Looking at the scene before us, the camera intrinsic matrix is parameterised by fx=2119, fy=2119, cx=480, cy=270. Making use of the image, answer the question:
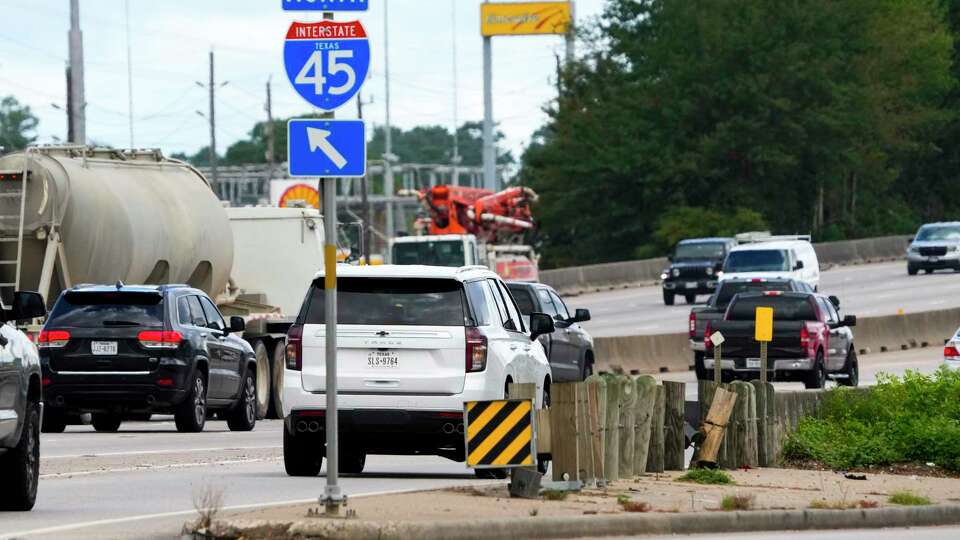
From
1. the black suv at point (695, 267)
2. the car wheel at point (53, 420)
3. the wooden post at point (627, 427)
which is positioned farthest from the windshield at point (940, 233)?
the wooden post at point (627, 427)

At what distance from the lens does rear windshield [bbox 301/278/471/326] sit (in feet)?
57.7

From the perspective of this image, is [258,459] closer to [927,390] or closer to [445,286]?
[445,286]

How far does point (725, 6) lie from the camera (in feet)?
315

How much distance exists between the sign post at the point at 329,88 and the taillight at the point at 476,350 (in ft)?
13.0

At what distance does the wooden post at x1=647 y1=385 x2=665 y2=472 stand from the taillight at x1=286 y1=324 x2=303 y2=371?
3159 millimetres

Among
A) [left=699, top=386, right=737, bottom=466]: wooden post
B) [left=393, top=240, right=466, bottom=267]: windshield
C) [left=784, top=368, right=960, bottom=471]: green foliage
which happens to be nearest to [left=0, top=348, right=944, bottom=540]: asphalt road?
[left=699, top=386, right=737, bottom=466]: wooden post

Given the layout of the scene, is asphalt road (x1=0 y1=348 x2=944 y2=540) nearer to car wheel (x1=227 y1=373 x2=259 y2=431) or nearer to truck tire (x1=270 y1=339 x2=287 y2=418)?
car wheel (x1=227 y1=373 x2=259 y2=431)

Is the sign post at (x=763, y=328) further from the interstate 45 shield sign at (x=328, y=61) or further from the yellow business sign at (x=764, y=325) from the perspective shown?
the interstate 45 shield sign at (x=328, y=61)

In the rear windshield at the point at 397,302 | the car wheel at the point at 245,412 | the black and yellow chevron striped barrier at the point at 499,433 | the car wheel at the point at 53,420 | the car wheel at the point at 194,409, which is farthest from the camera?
the car wheel at the point at 245,412

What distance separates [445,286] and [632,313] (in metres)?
44.8

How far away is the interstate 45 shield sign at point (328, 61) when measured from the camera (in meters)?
13.6

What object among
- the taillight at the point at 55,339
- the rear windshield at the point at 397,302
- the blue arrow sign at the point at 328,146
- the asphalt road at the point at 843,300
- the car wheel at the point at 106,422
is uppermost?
the blue arrow sign at the point at 328,146

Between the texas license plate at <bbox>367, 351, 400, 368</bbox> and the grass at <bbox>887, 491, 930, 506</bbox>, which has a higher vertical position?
the texas license plate at <bbox>367, 351, 400, 368</bbox>

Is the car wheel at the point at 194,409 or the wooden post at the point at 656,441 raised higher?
the wooden post at the point at 656,441
